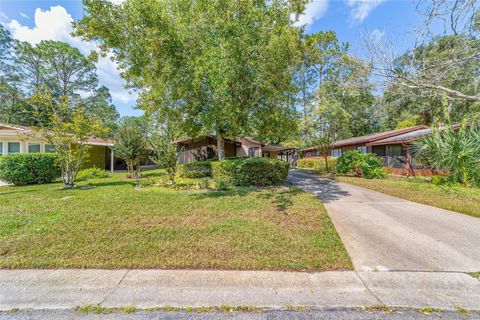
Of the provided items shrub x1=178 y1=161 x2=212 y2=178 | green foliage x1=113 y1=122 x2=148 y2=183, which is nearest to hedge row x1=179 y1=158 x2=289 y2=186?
shrub x1=178 y1=161 x2=212 y2=178

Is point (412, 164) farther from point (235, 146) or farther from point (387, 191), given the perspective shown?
point (235, 146)

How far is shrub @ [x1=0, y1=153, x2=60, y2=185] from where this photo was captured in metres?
9.94

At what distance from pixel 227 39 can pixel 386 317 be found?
28.8 ft

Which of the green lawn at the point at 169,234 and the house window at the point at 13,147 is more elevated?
the house window at the point at 13,147

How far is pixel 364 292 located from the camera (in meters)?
2.71

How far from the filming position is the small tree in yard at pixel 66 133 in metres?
8.94

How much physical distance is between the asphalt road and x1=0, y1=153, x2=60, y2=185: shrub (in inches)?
378

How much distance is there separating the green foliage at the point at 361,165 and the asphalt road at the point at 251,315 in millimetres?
12504

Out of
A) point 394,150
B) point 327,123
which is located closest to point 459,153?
point 394,150

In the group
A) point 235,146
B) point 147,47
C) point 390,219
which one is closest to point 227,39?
point 147,47

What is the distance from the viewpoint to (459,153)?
888 cm

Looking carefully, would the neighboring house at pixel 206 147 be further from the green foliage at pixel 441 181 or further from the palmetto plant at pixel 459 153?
the green foliage at pixel 441 181

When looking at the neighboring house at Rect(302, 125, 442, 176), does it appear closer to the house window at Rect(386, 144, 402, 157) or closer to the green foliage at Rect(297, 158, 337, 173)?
the house window at Rect(386, 144, 402, 157)

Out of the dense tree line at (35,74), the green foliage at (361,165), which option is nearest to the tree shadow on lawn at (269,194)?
the green foliage at (361,165)
